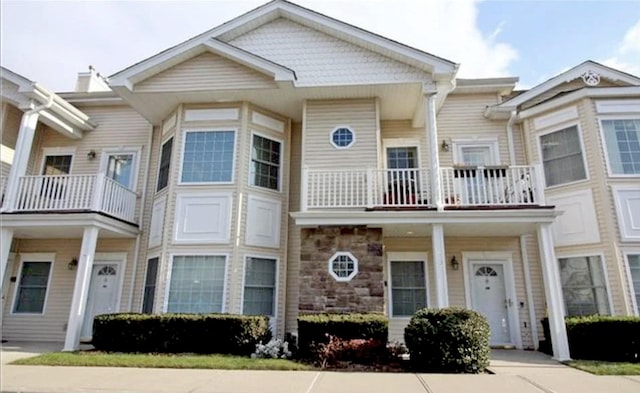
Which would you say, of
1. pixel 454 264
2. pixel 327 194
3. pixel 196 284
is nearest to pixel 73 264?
pixel 196 284

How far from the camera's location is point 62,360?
759cm

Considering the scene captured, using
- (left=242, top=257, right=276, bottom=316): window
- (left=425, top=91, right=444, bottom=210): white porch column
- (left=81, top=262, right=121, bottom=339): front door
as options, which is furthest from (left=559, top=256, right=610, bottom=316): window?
(left=81, top=262, right=121, bottom=339): front door

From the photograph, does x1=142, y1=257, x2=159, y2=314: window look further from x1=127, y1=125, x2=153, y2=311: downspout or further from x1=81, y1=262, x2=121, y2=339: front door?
x1=81, y1=262, x2=121, y2=339: front door

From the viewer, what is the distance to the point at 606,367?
23.9 ft

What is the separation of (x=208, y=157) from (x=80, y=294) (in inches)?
174

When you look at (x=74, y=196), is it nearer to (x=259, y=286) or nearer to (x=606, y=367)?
(x=259, y=286)

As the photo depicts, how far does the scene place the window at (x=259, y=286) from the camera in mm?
10062

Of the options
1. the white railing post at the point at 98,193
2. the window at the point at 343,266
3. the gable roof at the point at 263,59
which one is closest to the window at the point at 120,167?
the white railing post at the point at 98,193

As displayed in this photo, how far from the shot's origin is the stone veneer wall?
9008mm

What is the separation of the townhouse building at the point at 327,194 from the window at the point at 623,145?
0.04 m

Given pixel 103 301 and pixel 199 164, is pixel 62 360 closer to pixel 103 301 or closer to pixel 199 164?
pixel 103 301

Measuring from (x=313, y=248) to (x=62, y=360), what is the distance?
532cm

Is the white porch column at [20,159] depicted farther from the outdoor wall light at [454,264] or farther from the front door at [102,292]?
the outdoor wall light at [454,264]

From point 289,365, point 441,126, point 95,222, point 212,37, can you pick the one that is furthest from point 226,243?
point 441,126
